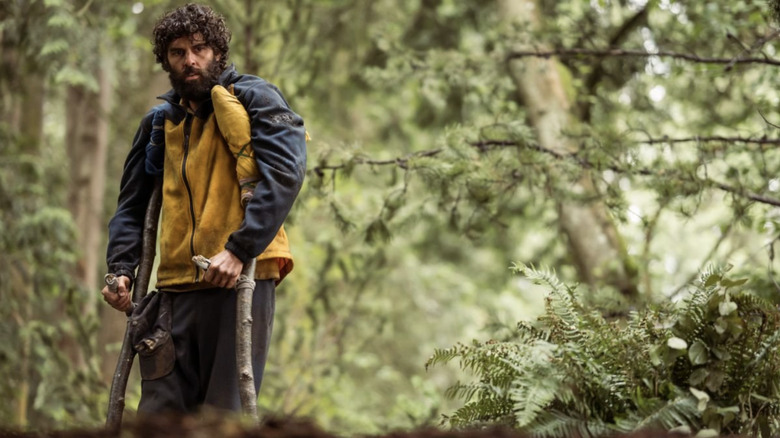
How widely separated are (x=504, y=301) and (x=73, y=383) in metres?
13.1

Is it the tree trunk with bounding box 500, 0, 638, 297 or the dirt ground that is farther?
the tree trunk with bounding box 500, 0, 638, 297

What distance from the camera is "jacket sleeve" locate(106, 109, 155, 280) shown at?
3.68 meters

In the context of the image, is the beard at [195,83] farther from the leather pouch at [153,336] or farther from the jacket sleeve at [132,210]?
the leather pouch at [153,336]

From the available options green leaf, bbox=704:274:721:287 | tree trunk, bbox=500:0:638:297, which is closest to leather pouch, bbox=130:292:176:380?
green leaf, bbox=704:274:721:287

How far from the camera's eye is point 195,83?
11.4 feet

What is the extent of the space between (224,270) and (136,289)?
29.3 inches

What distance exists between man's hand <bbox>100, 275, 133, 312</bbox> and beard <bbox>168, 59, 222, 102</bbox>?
86cm

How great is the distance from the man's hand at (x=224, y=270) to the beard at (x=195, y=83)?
792 millimetres

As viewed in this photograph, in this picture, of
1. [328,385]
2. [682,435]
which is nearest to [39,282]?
[328,385]

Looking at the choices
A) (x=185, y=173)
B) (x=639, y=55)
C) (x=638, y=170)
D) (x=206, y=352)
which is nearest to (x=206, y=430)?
(x=206, y=352)

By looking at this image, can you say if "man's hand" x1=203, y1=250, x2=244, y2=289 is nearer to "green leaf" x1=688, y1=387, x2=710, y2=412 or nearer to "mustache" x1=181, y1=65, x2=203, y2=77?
"mustache" x1=181, y1=65, x2=203, y2=77

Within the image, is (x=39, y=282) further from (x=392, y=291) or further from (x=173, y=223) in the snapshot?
(x=392, y=291)

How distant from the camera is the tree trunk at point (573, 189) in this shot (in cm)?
703

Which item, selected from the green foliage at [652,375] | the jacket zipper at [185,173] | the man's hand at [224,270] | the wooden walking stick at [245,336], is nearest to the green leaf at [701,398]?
the green foliage at [652,375]
